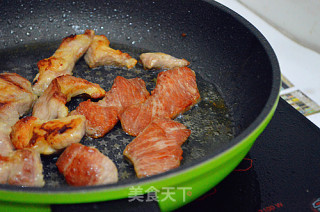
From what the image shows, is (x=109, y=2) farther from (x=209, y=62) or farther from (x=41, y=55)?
(x=209, y=62)

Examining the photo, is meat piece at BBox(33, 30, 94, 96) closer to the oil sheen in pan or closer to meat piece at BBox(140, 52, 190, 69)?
the oil sheen in pan

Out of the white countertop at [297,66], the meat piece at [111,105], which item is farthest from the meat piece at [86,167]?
the white countertop at [297,66]

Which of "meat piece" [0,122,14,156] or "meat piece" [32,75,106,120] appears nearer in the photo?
"meat piece" [0,122,14,156]

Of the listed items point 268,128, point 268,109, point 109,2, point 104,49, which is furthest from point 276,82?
point 109,2

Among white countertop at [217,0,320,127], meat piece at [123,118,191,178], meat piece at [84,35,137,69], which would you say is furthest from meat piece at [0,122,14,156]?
white countertop at [217,0,320,127]

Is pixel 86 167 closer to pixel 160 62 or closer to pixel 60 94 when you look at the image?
pixel 60 94

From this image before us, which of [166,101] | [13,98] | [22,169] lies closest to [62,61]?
[13,98]

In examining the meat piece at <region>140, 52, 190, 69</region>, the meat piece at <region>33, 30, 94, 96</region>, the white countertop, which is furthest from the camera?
the white countertop
